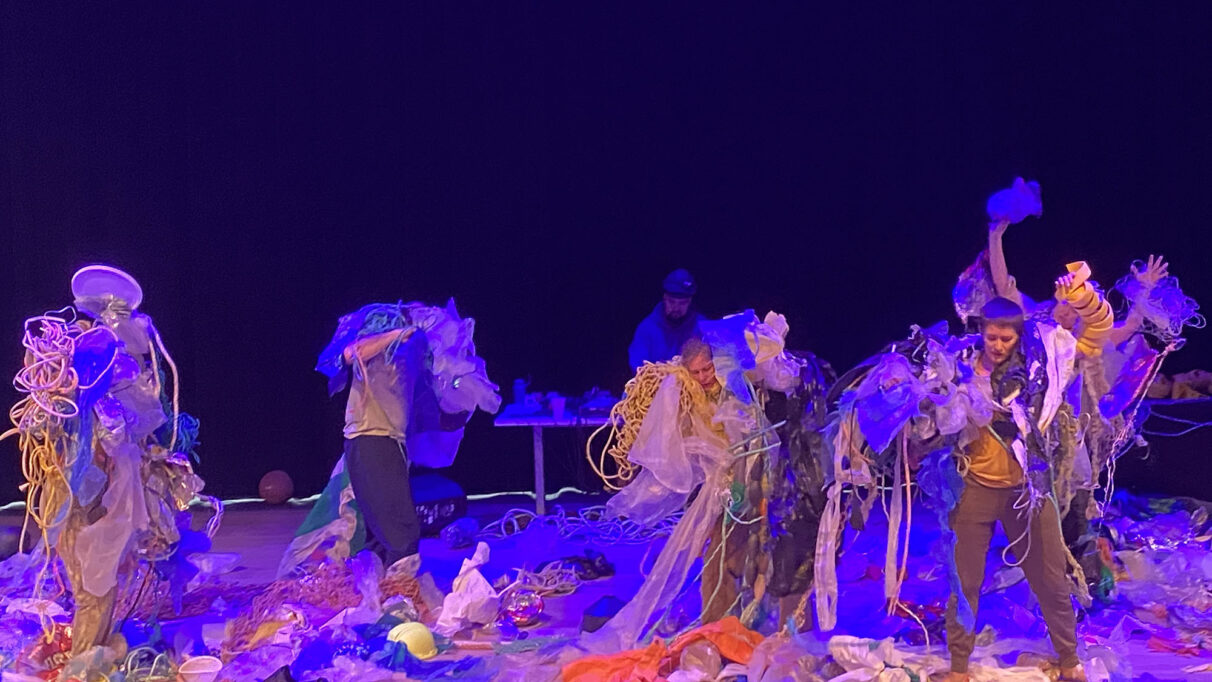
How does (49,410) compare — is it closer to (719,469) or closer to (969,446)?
(719,469)

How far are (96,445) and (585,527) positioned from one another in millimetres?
3305

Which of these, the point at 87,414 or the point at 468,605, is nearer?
the point at 87,414

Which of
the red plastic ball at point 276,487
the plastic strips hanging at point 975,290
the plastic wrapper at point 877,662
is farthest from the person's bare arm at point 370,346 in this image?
the red plastic ball at point 276,487

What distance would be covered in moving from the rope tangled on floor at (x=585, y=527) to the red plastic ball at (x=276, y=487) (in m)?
1.65

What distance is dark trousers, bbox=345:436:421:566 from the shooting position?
478cm

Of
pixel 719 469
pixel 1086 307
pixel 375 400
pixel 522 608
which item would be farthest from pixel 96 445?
pixel 1086 307

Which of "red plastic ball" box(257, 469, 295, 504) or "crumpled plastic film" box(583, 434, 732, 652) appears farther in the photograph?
"red plastic ball" box(257, 469, 295, 504)

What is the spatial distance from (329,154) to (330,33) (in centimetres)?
80

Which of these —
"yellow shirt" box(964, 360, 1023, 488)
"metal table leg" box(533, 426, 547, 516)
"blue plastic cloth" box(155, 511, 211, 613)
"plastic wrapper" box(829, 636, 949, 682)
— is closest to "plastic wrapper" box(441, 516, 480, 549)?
"metal table leg" box(533, 426, 547, 516)

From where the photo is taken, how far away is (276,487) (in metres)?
7.39

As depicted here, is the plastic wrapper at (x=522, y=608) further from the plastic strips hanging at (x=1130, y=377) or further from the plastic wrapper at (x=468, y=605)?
the plastic strips hanging at (x=1130, y=377)

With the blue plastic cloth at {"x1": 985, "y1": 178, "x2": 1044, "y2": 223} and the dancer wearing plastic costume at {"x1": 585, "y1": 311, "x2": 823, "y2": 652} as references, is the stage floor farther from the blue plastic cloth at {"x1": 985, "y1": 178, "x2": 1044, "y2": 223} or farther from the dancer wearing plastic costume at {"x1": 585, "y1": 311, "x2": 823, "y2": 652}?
the blue plastic cloth at {"x1": 985, "y1": 178, "x2": 1044, "y2": 223}

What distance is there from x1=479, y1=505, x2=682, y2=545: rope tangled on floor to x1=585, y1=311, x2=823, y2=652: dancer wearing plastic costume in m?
2.06

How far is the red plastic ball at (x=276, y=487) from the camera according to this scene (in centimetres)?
740
